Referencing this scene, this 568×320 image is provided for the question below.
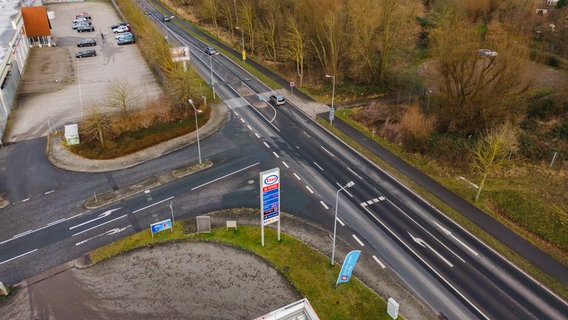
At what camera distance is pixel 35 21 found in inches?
2926

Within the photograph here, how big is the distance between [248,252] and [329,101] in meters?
32.1

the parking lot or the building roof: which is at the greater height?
the building roof

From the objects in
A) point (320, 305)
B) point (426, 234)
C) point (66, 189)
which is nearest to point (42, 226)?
point (66, 189)

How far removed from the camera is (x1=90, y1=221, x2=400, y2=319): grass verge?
25281mm

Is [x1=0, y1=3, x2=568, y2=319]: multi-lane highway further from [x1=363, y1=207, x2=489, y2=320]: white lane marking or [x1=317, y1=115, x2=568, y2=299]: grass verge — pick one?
[x1=317, y1=115, x2=568, y2=299]: grass verge

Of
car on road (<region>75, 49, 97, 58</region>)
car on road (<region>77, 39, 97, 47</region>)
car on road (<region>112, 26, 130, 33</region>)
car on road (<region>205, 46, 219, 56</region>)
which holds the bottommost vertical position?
car on road (<region>205, 46, 219, 56</region>)

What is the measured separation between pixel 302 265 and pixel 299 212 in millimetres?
6437

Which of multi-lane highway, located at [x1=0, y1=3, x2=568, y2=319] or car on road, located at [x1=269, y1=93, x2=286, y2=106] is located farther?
car on road, located at [x1=269, y1=93, x2=286, y2=106]

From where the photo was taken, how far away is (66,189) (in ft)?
121

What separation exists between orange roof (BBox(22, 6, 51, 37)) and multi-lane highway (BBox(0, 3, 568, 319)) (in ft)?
141

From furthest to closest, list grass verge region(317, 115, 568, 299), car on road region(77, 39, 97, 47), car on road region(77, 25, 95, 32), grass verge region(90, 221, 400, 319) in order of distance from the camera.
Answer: car on road region(77, 25, 95, 32)
car on road region(77, 39, 97, 47)
grass verge region(317, 115, 568, 299)
grass verge region(90, 221, 400, 319)

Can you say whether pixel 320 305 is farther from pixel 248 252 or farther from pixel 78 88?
pixel 78 88

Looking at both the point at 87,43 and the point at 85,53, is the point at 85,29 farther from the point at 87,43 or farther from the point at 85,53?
the point at 85,53

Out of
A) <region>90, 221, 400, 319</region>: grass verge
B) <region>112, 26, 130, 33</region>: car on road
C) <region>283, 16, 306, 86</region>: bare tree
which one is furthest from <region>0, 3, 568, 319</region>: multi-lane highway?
<region>112, 26, 130, 33</region>: car on road
